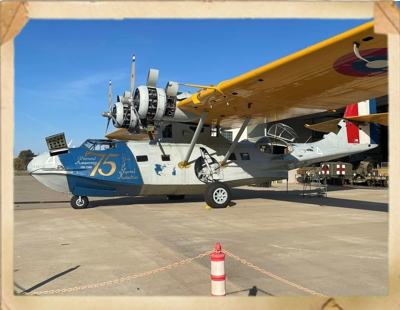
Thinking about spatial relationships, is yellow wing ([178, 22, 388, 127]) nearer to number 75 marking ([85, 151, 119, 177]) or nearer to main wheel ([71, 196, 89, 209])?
number 75 marking ([85, 151, 119, 177])

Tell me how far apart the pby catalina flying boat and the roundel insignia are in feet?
0.08

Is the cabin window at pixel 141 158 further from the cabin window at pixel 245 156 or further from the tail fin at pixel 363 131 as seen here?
the tail fin at pixel 363 131

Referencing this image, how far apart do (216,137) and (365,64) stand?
808 centimetres

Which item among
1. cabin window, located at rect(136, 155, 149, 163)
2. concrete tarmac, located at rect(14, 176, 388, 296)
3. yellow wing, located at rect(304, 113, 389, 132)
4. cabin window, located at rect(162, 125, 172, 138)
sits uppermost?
yellow wing, located at rect(304, 113, 389, 132)

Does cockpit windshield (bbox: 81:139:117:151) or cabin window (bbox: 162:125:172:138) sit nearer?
cockpit windshield (bbox: 81:139:117:151)

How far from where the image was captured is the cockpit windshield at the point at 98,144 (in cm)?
1278

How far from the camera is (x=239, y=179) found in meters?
14.6

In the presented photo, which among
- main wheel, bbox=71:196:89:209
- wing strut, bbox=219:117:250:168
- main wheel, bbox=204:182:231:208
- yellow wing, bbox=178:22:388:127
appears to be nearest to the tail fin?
yellow wing, bbox=178:22:388:127

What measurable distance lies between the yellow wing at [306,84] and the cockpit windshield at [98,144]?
9.83 feet

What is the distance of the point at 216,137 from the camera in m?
15.0

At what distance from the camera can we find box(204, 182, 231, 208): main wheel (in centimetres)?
1276

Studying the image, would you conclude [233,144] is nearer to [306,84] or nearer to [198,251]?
[306,84]

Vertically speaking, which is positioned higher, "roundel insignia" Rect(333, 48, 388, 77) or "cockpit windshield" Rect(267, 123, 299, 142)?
"roundel insignia" Rect(333, 48, 388, 77)

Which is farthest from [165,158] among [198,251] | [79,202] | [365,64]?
[365,64]
